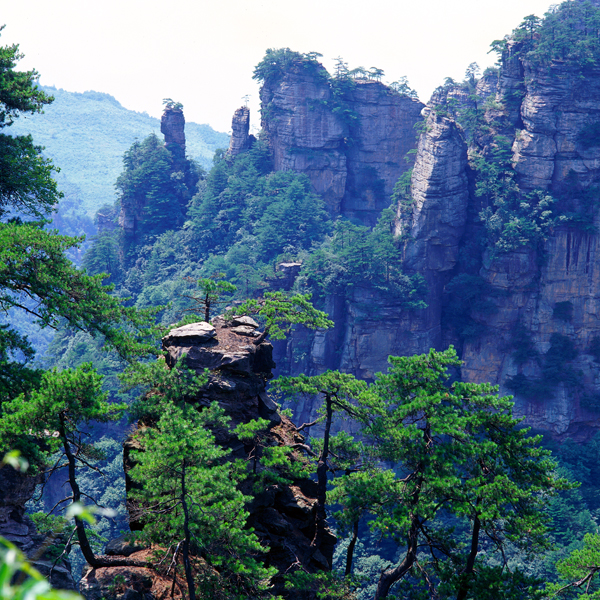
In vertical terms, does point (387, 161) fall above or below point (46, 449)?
above

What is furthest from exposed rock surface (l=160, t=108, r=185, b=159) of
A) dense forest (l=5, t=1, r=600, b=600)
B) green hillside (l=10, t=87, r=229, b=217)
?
green hillside (l=10, t=87, r=229, b=217)

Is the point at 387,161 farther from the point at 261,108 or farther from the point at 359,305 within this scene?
the point at 359,305

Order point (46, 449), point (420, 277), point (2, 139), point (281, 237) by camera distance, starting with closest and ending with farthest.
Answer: point (46, 449) → point (2, 139) → point (420, 277) → point (281, 237)

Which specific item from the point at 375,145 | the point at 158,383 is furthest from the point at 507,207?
the point at 158,383

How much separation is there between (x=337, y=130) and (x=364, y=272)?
17.2m

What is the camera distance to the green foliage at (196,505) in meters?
8.72

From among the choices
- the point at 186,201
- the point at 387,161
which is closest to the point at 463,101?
the point at 387,161

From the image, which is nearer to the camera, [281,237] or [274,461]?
[274,461]

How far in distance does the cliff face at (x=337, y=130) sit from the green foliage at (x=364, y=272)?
12.5m

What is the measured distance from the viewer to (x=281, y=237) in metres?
49.7

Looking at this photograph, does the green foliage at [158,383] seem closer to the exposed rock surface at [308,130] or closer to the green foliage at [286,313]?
the green foliage at [286,313]

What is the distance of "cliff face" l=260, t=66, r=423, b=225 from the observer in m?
52.5

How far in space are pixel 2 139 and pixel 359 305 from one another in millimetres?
31692

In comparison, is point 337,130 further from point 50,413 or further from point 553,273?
point 50,413
